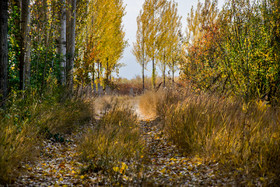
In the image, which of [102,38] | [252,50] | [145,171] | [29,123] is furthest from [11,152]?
[102,38]

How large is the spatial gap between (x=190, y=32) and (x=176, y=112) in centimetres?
1160

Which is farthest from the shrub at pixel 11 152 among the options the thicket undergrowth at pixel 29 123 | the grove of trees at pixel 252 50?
the grove of trees at pixel 252 50

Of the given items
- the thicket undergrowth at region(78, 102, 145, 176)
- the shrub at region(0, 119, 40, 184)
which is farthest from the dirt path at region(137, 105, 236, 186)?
the shrub at region(0, 119, 40, 184)

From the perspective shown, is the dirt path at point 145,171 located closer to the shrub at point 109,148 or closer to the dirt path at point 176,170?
the dirt path at point 176,170

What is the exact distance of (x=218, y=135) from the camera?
13.0ft

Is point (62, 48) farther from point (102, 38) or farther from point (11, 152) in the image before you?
point (11, 152)

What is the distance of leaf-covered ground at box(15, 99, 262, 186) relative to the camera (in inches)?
125

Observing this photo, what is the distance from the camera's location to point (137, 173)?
3.21 m

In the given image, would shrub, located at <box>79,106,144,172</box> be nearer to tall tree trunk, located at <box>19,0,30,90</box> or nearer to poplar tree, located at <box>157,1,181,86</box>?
tall tree trunk, located at <box>19,0,30,90</box>

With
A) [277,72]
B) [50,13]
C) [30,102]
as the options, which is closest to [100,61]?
[50,13]

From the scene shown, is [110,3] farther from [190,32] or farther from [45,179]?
[45,179]

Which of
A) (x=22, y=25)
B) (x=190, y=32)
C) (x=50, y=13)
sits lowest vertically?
(x=22, y=25)

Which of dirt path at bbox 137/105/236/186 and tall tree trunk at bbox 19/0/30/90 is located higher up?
tall tree trunk at bbox 19/0/30/90

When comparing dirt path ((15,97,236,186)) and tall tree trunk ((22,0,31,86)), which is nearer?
dirt path ((15,97,236,186))
